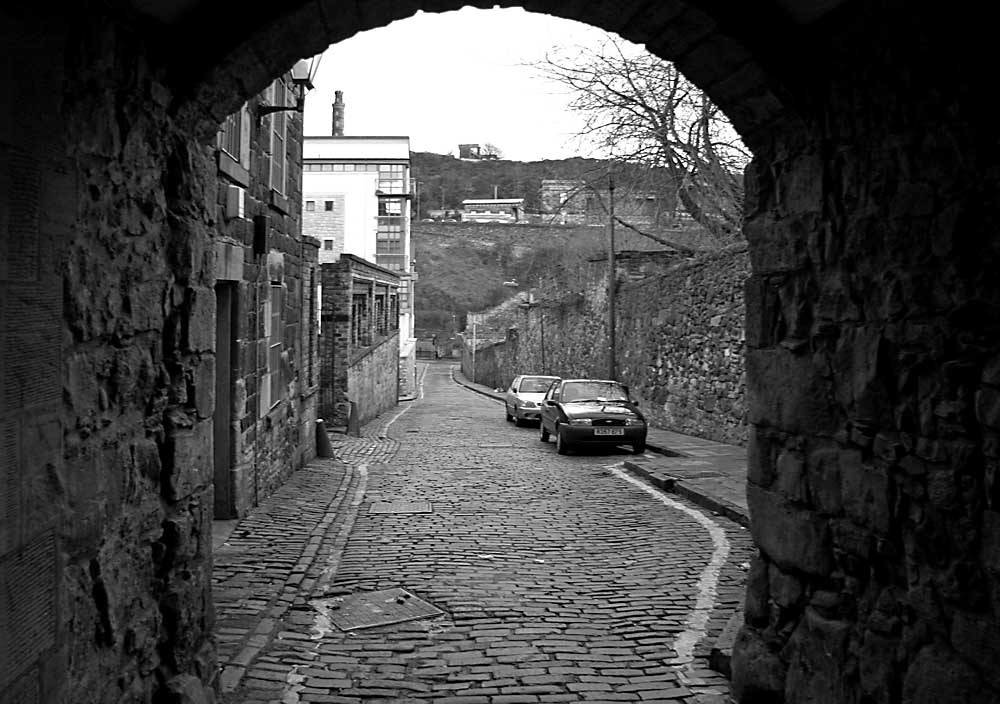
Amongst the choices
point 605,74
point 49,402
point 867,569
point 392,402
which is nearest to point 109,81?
point 49,402

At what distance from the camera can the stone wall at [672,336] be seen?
17.3m

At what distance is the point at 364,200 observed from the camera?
4541 cm

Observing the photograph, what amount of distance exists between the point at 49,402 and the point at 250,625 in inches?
130

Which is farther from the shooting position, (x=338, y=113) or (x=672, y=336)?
(x=338, y=113)

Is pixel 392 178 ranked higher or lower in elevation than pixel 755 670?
higher

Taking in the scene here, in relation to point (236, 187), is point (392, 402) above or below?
below

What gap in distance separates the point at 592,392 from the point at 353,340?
6901mm

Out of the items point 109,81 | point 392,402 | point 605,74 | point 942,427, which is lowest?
point 392,402

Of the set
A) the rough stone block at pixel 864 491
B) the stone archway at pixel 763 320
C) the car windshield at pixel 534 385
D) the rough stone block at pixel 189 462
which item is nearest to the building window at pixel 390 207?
the car windshield at pixel 534 385

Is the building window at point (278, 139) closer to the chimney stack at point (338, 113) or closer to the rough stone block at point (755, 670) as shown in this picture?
the rough stone block at point (755, 670)

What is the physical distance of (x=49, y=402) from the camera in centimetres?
305

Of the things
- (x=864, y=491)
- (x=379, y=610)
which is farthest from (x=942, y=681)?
(x=379, y=610)

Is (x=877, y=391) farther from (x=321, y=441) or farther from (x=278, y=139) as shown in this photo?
(x=321, y=441)

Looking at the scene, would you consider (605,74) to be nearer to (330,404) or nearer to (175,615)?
(330,404)
